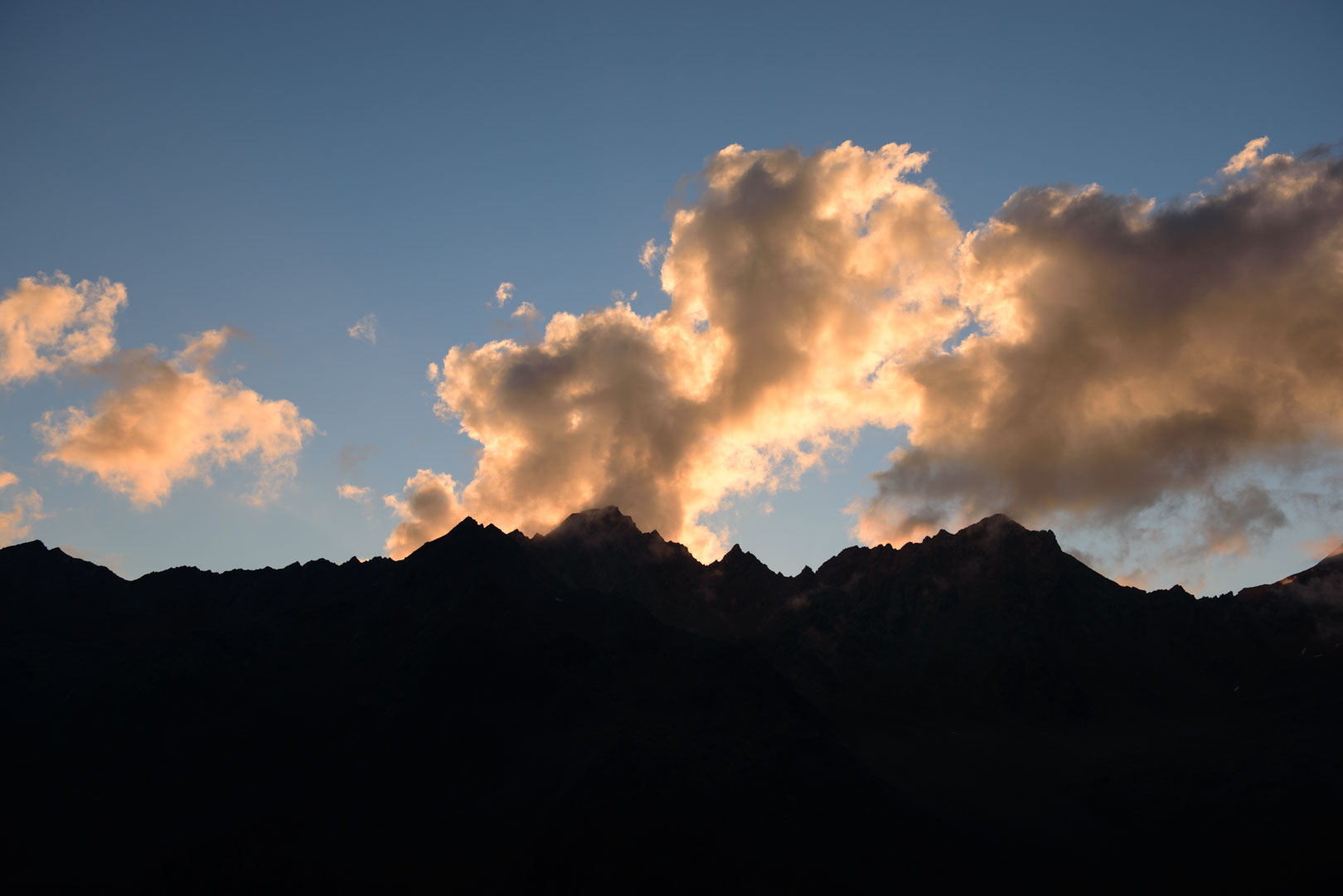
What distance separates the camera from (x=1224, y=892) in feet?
634

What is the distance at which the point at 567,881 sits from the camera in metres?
180

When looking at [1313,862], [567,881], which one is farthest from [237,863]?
[1313,862]

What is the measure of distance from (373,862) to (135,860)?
2067 inches

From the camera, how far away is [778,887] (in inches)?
7185

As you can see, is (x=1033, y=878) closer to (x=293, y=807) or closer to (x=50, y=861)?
(x=293, y=807)

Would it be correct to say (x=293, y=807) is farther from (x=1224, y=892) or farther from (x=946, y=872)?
(x=1224, y=892)

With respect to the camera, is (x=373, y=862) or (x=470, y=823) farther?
(x=470, y=823)

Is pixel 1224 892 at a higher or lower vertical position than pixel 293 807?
lower

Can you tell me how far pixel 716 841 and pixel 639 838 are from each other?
56.7 ft

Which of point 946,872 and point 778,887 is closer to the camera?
point 778,887

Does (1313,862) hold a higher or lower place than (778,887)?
lower

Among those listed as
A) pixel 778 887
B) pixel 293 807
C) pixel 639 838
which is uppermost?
pixel 293 807

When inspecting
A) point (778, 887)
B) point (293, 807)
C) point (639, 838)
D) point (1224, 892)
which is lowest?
point (1224, 892)

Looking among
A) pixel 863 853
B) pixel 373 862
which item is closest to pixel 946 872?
pixel 863 853
